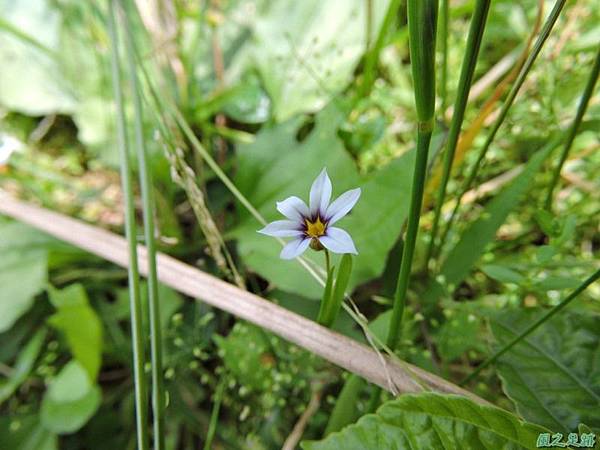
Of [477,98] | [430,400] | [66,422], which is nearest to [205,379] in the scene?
[66,422]

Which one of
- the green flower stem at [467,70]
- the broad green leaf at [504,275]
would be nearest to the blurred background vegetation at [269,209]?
the broad green leaf at [504,275]

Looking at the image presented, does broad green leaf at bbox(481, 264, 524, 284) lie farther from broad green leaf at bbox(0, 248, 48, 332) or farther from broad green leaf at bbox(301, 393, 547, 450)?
broad green leaf at bbox(0, 248, 48, 332)

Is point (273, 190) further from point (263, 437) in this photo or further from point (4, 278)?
point (4, 278)

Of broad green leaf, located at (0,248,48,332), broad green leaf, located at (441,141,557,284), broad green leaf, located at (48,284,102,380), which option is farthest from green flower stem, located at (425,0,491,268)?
broad green leaf, located at (0,248,48,332)

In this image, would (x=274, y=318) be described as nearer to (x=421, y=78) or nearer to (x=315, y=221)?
(x=315, y=221)

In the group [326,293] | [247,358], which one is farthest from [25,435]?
[326,293]

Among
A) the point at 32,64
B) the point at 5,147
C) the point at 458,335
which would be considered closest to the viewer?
the point at 458,335
